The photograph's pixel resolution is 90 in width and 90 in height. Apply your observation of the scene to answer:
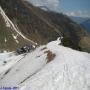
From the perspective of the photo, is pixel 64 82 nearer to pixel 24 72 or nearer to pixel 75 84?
pixel 75 84

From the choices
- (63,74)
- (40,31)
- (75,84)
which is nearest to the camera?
(75,84)

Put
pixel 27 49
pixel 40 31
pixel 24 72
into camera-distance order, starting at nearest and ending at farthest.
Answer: pixel 24 72
pixel 27 49
pixel 40 31

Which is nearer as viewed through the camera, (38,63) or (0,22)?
(38,63)

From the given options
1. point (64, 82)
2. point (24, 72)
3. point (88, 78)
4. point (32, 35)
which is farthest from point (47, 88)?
point (32, 35)

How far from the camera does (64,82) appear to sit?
1867cm

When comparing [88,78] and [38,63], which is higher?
[88,78]

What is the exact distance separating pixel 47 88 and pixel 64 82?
138 cm

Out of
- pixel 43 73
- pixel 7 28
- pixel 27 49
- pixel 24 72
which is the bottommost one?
pixel 7 28

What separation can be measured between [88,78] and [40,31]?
13610cm

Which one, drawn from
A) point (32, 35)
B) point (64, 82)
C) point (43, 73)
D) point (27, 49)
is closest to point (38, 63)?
point (43, 73)

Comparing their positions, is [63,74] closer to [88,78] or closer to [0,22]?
[88,78]

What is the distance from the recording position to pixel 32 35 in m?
138

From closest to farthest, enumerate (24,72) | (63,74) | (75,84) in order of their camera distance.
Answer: (75,84), (63,74), (24,72)

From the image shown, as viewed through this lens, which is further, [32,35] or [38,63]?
[32,35]
